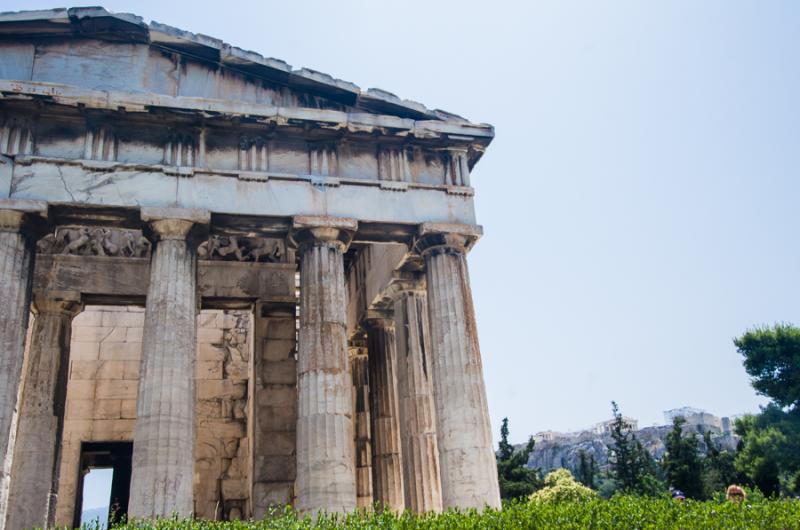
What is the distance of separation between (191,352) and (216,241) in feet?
20.0

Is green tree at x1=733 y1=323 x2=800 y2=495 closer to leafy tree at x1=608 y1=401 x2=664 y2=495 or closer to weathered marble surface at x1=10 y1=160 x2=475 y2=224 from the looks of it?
leafy tree at x1=608 y1=401 x2=664 y2=495

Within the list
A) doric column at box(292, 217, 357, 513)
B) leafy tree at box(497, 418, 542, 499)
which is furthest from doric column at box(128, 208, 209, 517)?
leafy tree at box(497, 418, 542, 499)

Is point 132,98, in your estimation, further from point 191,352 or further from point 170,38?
point 191,352

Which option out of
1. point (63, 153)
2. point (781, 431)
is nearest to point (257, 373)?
point (63, 153)

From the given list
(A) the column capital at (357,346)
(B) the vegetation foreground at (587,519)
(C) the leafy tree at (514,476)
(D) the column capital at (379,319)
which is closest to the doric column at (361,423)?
(A) the column capital at (357,346)

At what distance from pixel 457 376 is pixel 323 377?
2.83 meters

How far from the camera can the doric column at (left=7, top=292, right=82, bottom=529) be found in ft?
50.7

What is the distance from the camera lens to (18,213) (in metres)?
13.9

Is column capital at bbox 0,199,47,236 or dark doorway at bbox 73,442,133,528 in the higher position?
column capital at bbox 0,199,47,236

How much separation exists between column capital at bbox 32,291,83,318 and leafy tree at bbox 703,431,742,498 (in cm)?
3273

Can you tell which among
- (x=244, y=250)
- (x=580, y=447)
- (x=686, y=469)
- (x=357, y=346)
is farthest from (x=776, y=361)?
(x=580, y=447)

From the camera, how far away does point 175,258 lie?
14391 millimetres

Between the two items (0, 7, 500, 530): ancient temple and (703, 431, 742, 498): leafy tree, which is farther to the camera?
(703, 431, 742, 498): leafy tree

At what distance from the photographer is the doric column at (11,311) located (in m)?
12.9
